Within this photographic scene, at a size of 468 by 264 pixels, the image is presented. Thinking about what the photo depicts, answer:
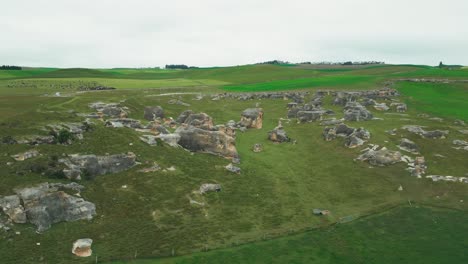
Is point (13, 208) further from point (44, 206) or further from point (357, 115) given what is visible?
point (357, 115)

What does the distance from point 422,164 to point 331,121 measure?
4078 cm

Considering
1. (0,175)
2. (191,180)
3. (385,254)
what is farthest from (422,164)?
(0,175)

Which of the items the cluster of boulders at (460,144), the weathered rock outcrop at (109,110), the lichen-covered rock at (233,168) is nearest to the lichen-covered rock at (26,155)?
the lichen-covered rock at (233,168)

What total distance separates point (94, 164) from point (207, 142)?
→ 2595 cm

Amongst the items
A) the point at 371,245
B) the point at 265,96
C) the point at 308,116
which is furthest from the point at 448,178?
the point at 265,96

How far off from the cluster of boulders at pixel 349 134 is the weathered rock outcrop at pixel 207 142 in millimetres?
27706

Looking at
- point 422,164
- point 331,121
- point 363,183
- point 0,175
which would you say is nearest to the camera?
point 0,175

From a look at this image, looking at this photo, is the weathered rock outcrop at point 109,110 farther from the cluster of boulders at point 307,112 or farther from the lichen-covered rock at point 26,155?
the cluster of boulders at point 307,112

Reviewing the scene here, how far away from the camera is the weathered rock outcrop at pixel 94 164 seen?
6399cm

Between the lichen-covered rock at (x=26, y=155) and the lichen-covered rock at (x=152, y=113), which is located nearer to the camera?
the lichen-covered rock at (x=26, y=155)

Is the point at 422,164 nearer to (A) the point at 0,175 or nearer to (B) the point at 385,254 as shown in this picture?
(B) the point at 385,254

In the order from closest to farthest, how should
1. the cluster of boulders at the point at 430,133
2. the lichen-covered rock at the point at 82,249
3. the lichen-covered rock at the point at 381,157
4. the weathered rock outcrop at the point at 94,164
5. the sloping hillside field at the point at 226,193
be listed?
1. the lichen-covered rock at the point at 82,249
2. the sloping hillside field at the point at 226,193
3. the weathered rock outcrop at the point at 94,164
4. the lichen-covered rock at the point at 381,157
5. the cluster of boulders at the point at 430,133

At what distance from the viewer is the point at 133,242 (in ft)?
168

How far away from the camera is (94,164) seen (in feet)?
220
